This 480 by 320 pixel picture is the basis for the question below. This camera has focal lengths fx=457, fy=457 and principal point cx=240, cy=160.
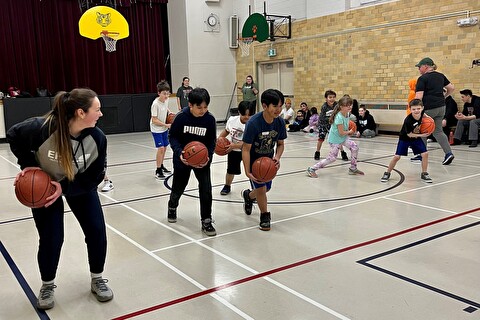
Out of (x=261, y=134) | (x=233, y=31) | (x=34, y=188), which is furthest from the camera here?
(x=233, y=31)

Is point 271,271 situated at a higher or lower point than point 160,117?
lower

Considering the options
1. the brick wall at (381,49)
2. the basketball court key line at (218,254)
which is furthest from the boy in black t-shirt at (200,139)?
the brick wall at (381,49)

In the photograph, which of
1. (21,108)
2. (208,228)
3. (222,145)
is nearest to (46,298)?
(208,228)

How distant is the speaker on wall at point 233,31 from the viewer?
A: 17875 millimetres

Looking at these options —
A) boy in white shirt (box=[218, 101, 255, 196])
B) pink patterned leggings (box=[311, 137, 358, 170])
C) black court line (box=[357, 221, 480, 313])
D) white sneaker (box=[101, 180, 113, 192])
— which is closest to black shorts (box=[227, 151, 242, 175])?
boy in white shirt (box=[218, 101, 255, 196])

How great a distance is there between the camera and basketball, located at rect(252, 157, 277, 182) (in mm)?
4422

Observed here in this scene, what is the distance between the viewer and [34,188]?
2773 millimetres

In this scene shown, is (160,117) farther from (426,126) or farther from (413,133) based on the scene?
(426,126)

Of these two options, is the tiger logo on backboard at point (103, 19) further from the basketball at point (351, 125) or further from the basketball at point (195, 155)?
the basketball at point (195, 155)

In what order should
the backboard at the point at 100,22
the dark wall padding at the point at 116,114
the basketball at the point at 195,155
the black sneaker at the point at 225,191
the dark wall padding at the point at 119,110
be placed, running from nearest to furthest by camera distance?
1. the basketball at the point at 195,155
2. the black sneaker at the point at 225,191
3. the backboard at the point at 100,22
4. the dark wall padding at the point at 119,110
5. the dark wall padding at the point at 116,114

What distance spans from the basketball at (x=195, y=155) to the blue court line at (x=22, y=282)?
174 cm

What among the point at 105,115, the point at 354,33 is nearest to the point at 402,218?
the point at 354,33

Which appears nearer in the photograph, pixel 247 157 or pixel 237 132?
pixel 247 157

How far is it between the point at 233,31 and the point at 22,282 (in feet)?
51.6
